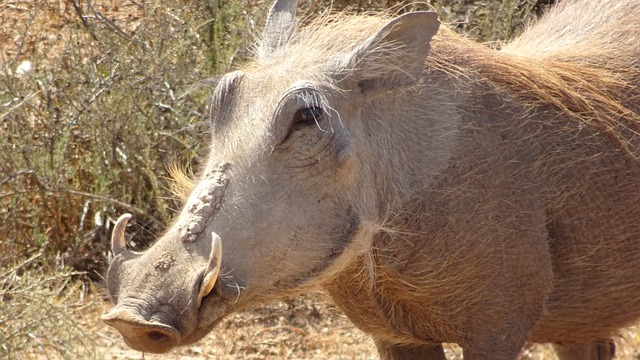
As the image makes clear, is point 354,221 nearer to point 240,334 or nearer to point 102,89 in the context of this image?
point 240,334

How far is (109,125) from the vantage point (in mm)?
6016

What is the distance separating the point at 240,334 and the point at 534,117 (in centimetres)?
230

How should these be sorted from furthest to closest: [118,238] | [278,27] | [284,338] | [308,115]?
[284,338] < [278,27] < [308,115] < [118,238]

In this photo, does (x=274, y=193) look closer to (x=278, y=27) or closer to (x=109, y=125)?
(x=278, y=27)

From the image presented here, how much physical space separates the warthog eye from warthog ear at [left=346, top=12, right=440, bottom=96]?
0.69ft

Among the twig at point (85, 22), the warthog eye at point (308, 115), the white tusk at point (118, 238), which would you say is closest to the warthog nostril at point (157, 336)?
the white tusk at point (118, 238)

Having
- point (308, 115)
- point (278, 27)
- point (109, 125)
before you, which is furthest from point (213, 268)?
point (109, 125)

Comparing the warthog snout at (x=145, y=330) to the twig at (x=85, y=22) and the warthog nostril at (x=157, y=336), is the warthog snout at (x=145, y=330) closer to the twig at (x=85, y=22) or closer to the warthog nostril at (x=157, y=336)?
the warthog nostril at (x=157, y=336)

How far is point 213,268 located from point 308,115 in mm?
588

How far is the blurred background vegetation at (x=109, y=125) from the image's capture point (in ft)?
19.2

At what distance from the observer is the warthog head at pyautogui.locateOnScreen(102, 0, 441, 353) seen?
3.17 m

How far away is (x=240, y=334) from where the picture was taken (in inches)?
224

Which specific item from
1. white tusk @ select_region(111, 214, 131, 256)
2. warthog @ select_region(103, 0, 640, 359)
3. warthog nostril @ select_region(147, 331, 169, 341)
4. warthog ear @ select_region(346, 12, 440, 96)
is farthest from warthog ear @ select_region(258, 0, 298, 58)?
warthog nostril @ select_region(147, 331, 169, 341)

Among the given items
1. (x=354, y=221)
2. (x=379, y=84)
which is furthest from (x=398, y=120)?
(x=354, y=221)
